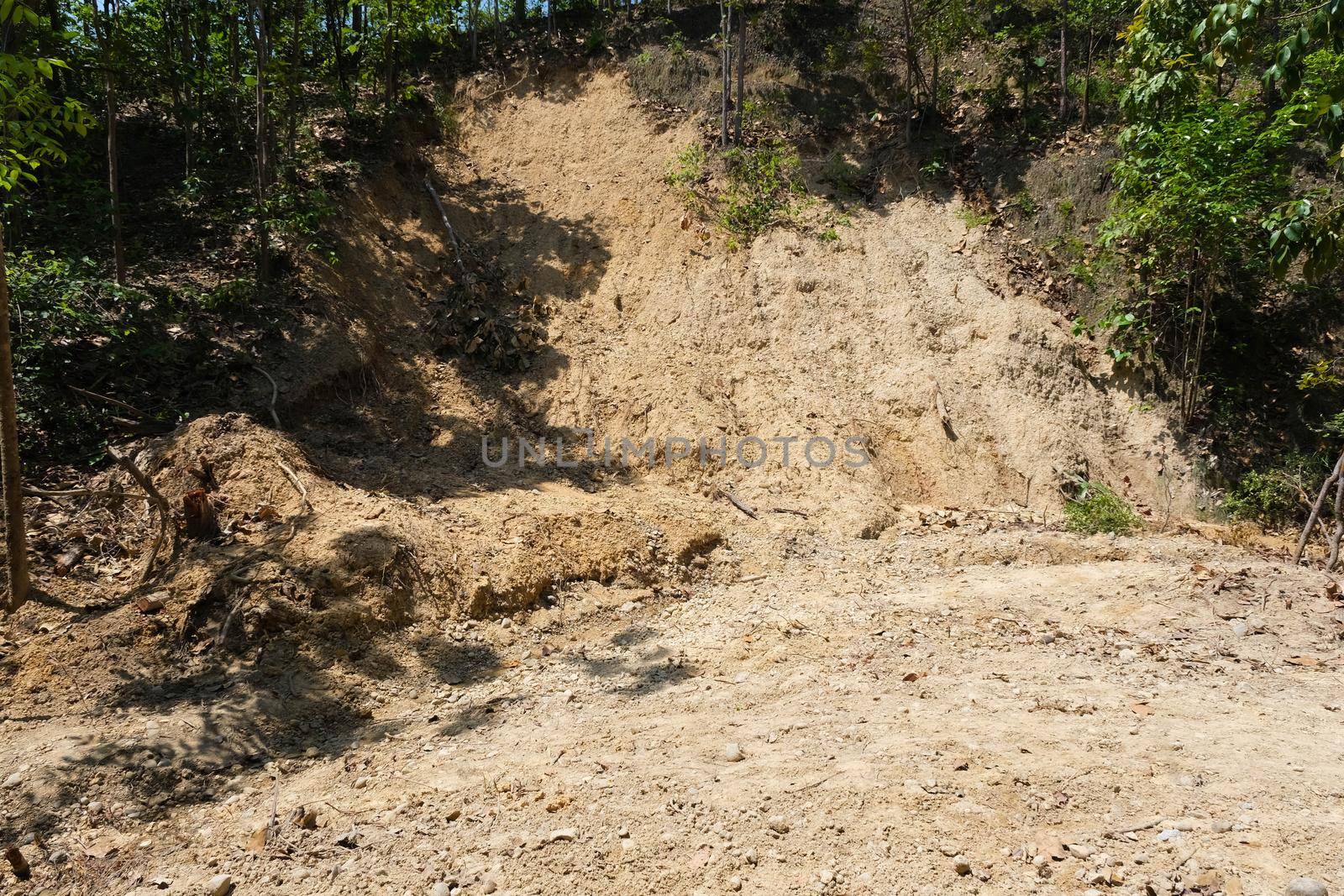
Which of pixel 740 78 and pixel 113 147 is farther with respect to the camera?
pixel 740 78

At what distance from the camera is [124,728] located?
12.9 ft

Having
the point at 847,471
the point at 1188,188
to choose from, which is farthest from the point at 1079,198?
the point at 847,471

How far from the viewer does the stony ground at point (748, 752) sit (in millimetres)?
2840

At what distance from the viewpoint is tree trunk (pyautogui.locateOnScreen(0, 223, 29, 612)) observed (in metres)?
4.34

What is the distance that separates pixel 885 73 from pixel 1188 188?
269 inches

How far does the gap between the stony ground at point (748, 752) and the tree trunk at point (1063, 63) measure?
8.79 meters

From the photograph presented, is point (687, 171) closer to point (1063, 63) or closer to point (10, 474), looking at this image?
point (1063, 63)

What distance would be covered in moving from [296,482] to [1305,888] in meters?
6.18

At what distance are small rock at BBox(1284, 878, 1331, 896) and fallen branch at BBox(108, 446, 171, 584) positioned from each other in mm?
6335

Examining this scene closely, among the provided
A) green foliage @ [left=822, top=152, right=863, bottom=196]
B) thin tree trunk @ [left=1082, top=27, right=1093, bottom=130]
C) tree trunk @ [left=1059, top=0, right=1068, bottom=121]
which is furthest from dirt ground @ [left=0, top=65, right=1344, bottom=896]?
tree trunk @ [left=1059, top=0, right=1068, bottom=121]

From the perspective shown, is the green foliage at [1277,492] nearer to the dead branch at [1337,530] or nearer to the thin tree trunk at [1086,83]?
the dead branch at [1337,530]

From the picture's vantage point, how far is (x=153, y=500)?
529 cm

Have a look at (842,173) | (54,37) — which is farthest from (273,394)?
(842,173)

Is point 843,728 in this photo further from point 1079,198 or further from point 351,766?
point 1079,198
